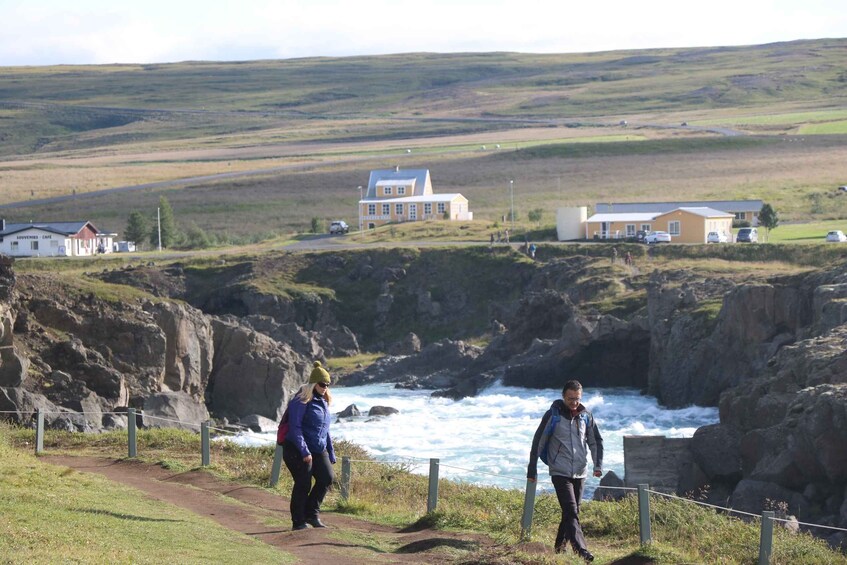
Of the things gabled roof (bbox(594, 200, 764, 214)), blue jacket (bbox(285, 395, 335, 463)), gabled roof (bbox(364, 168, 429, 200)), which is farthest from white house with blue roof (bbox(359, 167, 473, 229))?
blue jacket (bbox(285, 395, 335, 463))

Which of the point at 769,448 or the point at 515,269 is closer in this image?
the point at 769,448

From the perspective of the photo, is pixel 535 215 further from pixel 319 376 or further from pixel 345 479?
pixel 319 376

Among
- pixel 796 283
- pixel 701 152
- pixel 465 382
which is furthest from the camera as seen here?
pixel 701 152

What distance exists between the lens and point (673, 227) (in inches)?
3366

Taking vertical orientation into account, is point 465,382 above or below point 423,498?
below

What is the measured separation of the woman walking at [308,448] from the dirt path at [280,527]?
299mm

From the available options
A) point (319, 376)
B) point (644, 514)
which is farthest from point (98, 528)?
point (644, 514)

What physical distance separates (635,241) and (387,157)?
2836 inches

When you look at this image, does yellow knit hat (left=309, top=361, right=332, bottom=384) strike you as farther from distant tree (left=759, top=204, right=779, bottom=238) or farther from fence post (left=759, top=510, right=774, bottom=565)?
distant tree (left=759, top=204, right=779, bottom=238)

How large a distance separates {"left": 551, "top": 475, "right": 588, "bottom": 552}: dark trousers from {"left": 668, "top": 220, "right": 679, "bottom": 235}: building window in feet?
235

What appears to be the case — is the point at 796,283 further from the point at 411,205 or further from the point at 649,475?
the point at 411,205

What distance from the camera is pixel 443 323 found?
258 feet

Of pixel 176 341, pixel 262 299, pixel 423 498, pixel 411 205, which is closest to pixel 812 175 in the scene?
pixel 411 205

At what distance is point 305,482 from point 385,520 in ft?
5.31
